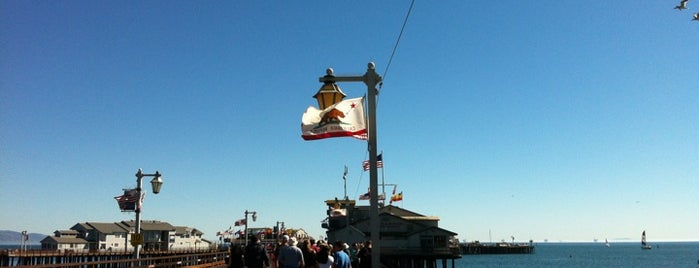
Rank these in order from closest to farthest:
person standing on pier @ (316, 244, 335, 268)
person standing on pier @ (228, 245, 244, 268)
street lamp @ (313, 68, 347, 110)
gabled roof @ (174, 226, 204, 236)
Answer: street lamp @ (313, 68, 347, 110) < person standing on pier @ (316, 244, 335, 268) < person standing on pier @ (228, 245, 244, 268) < gabled roof @ (174, 226, 204, 236)

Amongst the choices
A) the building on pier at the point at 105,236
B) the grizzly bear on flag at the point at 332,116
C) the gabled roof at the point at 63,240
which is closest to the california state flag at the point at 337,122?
the grizzly bear on flag at the point at 332,116

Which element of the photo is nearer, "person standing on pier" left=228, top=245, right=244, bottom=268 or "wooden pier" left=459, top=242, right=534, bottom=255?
"person standing on pier" left=228, top=245, right=244, bottom=268

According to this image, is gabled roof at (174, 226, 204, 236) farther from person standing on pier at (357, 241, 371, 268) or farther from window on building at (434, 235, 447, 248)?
person standing on pier at (357, 241, 371, 268)

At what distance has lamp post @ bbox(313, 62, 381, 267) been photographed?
8.87 meters

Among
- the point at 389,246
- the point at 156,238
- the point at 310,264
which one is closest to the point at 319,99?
the point at 310,264

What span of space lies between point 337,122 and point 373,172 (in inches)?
42.2

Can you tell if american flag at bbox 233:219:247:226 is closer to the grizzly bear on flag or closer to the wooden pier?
the grizzly bear on flag

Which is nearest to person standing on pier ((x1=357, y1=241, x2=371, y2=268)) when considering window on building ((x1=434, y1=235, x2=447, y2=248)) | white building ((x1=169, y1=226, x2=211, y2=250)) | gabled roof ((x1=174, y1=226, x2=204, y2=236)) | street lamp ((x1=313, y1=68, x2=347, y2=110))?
street lamp ((x1=313, y1=68, x2=347, y2=110))

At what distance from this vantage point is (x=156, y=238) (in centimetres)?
9462

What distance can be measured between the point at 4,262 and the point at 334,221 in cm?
3413

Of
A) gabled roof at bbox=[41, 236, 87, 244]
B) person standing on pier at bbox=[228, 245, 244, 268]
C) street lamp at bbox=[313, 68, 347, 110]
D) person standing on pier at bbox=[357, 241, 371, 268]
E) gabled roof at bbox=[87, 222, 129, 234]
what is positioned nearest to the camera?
street lamp at bbox=[313, 68, 347, 110]

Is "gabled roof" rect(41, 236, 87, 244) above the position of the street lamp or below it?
below

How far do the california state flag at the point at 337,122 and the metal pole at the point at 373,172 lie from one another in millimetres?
348

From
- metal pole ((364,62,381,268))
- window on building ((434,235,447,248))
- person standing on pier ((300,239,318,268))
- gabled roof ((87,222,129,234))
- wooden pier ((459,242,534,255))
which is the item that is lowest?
wooden pier ((459,242,534,255))
